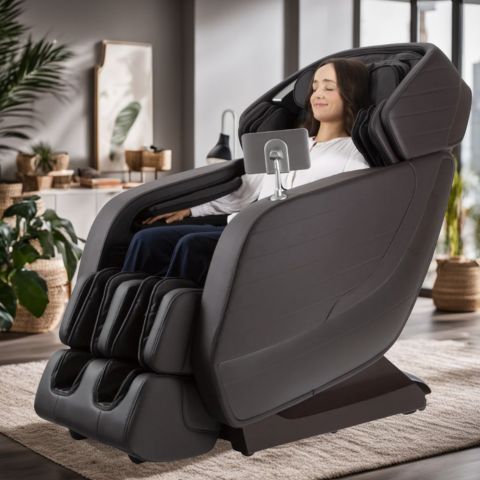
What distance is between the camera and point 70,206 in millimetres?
5840

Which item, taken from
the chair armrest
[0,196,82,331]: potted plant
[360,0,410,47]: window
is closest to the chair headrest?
the chair armrest

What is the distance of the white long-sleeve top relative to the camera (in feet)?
10.3

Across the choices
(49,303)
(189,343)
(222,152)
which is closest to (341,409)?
(189,343)

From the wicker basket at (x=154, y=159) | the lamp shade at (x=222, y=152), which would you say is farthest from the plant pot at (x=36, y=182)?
the lamp shade at (x=222, y=152)

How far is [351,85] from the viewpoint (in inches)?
126

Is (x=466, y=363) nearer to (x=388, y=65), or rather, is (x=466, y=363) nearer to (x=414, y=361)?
(x=414, y=361)

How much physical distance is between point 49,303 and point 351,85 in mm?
2358

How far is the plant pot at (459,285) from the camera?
5.59 meters

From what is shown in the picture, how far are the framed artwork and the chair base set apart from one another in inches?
134

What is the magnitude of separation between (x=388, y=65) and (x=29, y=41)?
3086 mm

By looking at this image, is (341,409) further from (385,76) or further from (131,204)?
(385,76)

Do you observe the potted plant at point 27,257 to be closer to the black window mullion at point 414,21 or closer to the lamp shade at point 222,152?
the lamp shade at point 222,152

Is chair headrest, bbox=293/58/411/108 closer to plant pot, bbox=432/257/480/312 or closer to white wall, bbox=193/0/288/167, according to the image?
plant pot, bbox=432/257/480/312

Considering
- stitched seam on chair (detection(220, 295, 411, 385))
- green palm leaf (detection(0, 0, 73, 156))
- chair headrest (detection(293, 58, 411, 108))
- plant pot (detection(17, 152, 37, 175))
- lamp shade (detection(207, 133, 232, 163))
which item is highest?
green palm leaf (detection(0, 0, 73, 156))
